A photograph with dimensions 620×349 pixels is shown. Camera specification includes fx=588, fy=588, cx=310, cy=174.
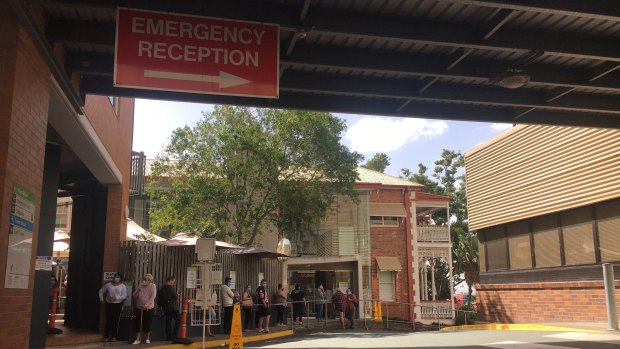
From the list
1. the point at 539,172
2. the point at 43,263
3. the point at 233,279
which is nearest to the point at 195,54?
the point at 43,263

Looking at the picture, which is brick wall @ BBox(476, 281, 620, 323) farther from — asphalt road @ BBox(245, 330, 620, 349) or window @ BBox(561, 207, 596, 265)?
asphalt road @ BBox(245, 330, 620, 349)

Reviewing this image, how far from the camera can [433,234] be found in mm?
34219

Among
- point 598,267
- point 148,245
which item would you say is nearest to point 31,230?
point 148,245

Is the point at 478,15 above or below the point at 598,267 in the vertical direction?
above

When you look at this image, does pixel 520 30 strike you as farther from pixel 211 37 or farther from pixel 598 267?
pixel 598 267

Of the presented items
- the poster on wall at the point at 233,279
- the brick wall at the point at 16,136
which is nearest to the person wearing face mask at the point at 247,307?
the poster on wall at the point at 233,279

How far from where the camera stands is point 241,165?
75.9 ft

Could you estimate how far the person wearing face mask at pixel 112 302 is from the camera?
14078 mm

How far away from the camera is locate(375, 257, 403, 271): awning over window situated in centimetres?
3083

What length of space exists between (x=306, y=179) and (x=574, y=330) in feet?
42.5

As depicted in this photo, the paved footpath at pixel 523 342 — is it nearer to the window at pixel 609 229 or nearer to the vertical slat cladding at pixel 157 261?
the window at pixel 609 229

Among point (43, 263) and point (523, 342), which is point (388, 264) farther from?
point (43, 263)

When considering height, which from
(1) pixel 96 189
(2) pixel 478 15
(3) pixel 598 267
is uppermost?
(2) pixel 478 15

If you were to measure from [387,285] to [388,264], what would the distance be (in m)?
1.23
